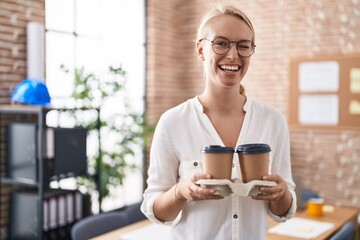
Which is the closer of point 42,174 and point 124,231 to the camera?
point 124,231

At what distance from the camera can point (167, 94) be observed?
5527 millimetres

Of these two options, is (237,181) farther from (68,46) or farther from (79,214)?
(68,46)

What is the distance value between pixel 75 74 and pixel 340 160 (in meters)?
2.94

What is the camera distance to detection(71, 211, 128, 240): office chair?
2598 millimetres

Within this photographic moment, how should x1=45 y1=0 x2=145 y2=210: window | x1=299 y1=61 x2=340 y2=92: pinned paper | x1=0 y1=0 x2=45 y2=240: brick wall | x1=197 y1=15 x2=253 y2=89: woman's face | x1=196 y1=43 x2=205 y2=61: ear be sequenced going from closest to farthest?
x1=197 y1=15 x2=253 y2=89: woman's face < x1=196 y1=43 x2=205 y2=61: ear < x1=0 y1=0 x2=45 y2=240: brick wall < x1=45 y1=0 x2=145 y2=210: window < x1=299 y1=61 x2=340 y2=92: pinned paper

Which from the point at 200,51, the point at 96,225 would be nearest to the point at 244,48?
the point at 200,51

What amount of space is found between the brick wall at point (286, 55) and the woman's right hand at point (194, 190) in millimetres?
3951

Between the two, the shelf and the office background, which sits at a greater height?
the office background

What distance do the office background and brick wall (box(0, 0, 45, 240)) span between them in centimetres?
199

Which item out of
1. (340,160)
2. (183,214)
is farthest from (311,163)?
(183,214)

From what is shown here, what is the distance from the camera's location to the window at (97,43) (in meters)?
3.95

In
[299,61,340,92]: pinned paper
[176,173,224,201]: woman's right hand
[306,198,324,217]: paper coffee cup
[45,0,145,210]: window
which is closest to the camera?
[176,173,224,201]: woman's right hand

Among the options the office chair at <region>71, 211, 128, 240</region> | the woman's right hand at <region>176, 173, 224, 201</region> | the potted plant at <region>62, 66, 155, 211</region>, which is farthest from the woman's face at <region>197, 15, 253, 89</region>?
the potted plant at <region>62, 66, 155, 211</region>

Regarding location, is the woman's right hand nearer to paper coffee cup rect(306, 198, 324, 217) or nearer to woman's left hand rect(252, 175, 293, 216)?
woman's left hand rect(252, 175, 293, 216)
